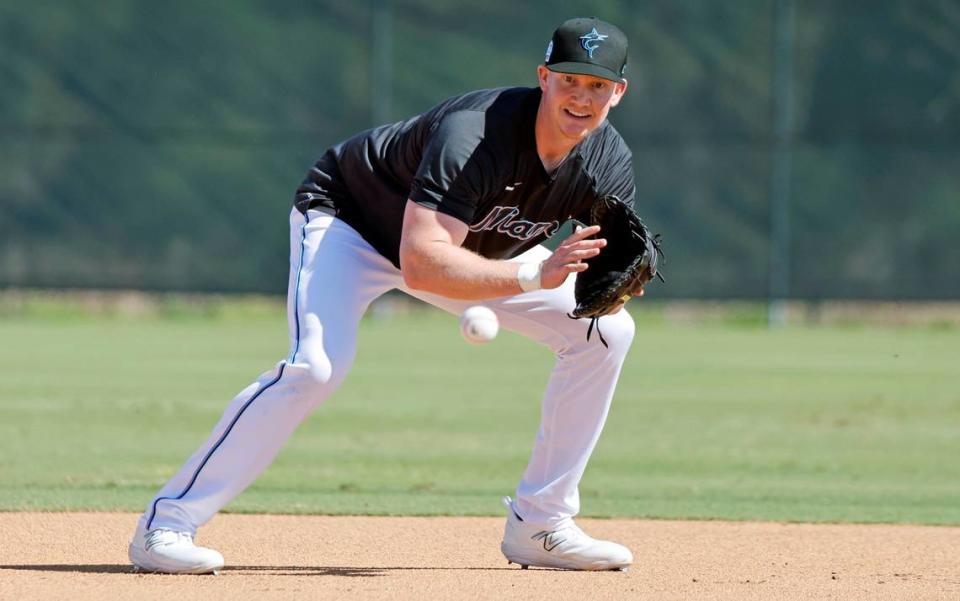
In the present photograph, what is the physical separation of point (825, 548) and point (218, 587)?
2033mm

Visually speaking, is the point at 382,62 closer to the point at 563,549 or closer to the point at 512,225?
the point at 512,225

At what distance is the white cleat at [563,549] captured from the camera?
4.52 meters

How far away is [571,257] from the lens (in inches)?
155

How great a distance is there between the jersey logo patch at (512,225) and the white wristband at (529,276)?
1.18 ft

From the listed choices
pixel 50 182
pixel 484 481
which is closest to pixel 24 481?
pixel 484 481

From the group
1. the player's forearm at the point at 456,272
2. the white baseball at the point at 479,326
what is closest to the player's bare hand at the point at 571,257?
the player's forearm at the point at 456,272

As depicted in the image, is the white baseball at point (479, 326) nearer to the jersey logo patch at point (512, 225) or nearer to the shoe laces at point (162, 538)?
the jersey logo patch at point (512, 225)

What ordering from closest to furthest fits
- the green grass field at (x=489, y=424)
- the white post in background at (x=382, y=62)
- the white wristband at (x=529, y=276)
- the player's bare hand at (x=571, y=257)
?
the player's bare hand at (x=571, y=257), the white wristband at (x=529, y=276), the green grass field at (x=489, y=424), the white post in background at (x=382, y=62)

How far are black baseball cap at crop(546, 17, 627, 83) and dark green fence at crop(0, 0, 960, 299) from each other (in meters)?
9.14

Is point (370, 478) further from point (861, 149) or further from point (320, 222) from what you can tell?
point (861, 149)

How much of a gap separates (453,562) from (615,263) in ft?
3.44

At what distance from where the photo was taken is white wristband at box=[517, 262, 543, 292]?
4.03 m

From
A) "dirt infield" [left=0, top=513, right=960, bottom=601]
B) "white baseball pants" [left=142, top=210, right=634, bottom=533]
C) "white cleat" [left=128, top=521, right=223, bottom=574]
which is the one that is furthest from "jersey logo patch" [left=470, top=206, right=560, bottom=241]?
"white cleat" [left=128, top=521, right=223, bottom=574]

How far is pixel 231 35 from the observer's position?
13.7 metres
